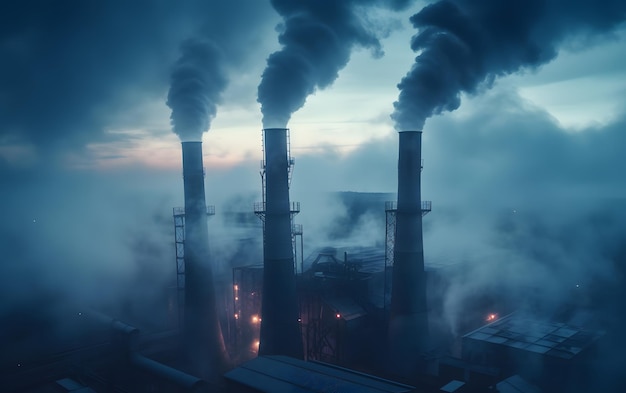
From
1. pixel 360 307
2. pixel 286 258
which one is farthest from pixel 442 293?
pixel 286 258

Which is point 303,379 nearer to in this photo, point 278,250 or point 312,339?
point 278,250

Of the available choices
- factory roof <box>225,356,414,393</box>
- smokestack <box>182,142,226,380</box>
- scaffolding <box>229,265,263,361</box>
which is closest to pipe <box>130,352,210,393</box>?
factory roof <box>225,356,414,393</box>

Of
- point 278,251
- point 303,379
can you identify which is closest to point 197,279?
point 278,251

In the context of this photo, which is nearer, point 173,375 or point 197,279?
point 173,375

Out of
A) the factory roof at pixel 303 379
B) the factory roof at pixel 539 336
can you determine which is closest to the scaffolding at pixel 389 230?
the factory roof at pixel 539 336

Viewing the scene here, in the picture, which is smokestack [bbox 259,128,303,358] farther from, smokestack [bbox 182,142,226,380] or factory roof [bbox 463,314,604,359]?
factory roof [bbox 463,314,604,359]

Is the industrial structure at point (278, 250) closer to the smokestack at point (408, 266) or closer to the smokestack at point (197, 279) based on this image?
the smokestack at point (197, 279)
